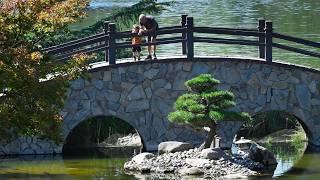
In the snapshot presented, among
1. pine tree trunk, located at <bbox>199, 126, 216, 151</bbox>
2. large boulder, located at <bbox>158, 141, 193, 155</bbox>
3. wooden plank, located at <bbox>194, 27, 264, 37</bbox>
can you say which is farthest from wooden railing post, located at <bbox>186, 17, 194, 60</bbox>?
pine tree trunk, located at <bbox>199, 126, 216, 151</bbox>

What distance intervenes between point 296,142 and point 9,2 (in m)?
10.9

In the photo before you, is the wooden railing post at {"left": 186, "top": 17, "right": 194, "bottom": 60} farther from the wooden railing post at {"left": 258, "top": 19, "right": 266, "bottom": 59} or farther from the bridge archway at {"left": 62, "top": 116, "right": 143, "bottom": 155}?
the bridge archway at {"left": 62, "top": 116, "right": 143, "bottom": 155}

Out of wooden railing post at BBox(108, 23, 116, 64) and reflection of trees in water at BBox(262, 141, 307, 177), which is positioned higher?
wooden railing post at BBox(108, 23, 116, 64)

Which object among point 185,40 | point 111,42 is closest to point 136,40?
point 111,42

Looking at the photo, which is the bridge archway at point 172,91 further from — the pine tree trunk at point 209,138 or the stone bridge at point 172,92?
the pine tree trunk at point 209,138

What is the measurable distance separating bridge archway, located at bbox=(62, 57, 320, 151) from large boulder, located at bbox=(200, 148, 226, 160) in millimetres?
2455

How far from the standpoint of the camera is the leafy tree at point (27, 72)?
12.1m

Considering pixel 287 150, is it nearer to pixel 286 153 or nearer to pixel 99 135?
pixel 286 153

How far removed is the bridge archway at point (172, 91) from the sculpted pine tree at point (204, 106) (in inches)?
79.5

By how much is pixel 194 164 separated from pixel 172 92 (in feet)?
10.3

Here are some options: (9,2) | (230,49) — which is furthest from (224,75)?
(230,49)

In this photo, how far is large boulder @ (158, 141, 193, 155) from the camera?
1905 centimetres

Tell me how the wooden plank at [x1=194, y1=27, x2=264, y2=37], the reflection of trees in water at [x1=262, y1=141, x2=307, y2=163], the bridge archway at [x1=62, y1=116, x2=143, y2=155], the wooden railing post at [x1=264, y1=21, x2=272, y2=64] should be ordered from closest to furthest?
1. the reflection of trees in water at [x1=262, y1=141, x2=307, y2=163]
2. the wooden plank at [x1=194, y1=27, x2=264, y2=37]
3. the wooden railing post at [x1=264, y1=21, x2=272, y2=64]
4. the bridge archway at [x1=62, y1=116, x2=143, y2=155]

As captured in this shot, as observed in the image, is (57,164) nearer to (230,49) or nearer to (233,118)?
(233,118)
